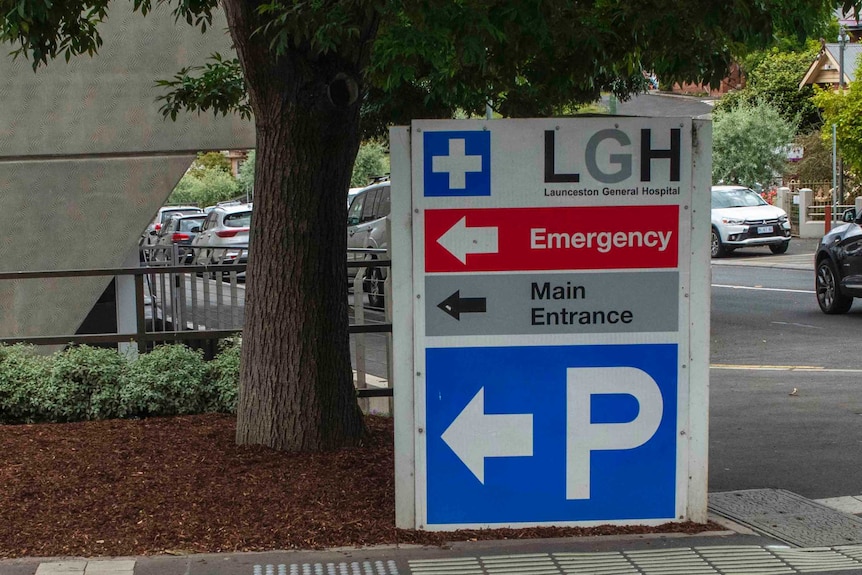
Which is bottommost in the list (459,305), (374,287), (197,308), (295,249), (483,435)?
(483,435)

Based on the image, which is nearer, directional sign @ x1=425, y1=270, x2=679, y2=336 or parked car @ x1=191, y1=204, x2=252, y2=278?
directional sign @ x1=425, y1=270, x2=679, y2=336

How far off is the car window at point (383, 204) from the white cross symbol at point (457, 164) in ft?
49.7

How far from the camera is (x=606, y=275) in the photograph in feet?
18.1

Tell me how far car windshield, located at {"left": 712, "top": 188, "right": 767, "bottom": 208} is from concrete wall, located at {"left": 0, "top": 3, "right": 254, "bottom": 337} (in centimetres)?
2046

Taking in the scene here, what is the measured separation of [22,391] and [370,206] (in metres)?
13.2

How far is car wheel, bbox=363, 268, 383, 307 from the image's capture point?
30.3ft

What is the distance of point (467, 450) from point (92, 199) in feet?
26.6

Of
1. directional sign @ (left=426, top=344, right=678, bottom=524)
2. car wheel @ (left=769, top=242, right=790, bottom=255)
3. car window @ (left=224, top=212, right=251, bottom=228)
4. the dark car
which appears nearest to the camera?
directional sign @ (left=426, top=344, right=678, bottom=524)

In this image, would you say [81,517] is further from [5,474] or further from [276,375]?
[276,375]

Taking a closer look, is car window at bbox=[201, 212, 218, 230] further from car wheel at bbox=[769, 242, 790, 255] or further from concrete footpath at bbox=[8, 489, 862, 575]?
concrete footpath at bbox=[8, 489, 862, 575]

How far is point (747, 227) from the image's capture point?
29.2 m

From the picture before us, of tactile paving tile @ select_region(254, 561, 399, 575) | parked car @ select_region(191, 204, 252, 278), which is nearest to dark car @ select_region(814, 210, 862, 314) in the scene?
tactile paving tile @ select_region(254, 561, 399, 575)

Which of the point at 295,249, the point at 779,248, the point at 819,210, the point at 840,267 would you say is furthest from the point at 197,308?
the point at 819,210

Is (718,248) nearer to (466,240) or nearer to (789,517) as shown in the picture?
(789,517)
